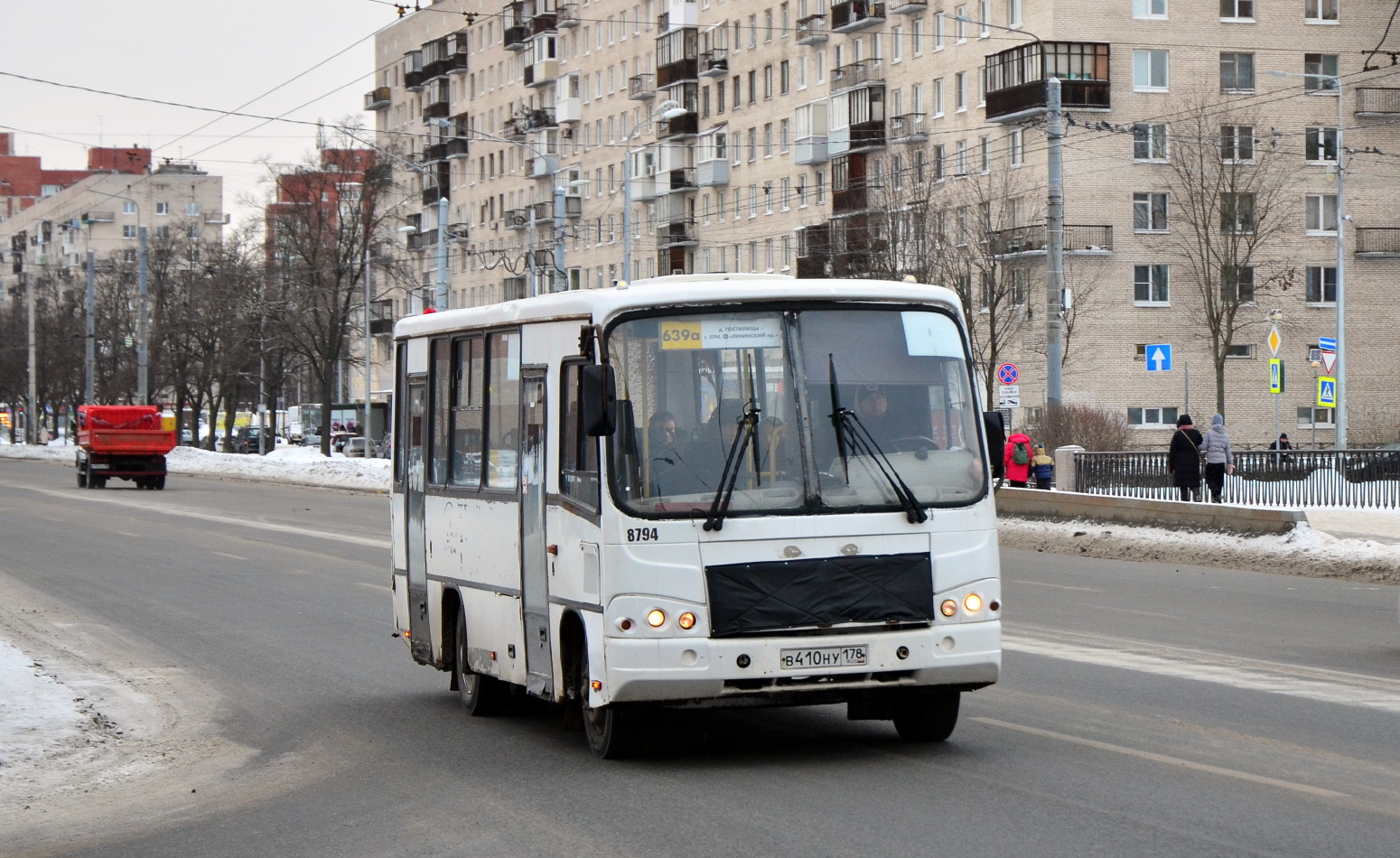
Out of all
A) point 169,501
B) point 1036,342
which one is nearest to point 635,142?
point 1036,342

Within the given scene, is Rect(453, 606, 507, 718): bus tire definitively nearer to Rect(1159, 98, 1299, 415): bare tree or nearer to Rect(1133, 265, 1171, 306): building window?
Rect(1159, 98, 1299, 415): bare tree

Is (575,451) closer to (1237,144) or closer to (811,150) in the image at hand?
(1237,144)

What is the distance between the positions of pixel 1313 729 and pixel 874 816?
3371mm

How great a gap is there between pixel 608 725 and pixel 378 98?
126m

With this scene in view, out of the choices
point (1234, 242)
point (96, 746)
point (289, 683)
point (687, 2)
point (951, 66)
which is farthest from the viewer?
point (687, 2)

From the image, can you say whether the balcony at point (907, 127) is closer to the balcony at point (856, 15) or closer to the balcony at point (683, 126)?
the balcony at point (856, 15)

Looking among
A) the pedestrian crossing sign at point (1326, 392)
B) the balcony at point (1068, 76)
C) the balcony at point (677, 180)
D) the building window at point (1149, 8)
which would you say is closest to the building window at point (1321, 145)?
the building window at point (1149, 8)

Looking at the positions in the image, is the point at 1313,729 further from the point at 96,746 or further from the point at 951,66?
the point at 951,66

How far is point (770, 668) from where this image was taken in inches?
373

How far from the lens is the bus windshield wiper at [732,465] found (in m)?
9.55

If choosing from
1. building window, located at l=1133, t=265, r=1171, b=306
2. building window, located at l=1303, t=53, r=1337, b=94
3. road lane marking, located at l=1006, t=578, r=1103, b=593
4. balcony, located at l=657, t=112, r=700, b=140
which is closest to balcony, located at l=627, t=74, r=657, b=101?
balcony, located at l=657, t=112, r=700, b=140

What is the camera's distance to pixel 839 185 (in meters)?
79.0

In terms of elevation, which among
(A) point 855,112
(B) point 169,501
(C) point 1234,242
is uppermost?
(A) point 855,112

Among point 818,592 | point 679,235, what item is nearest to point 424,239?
point 679,235
